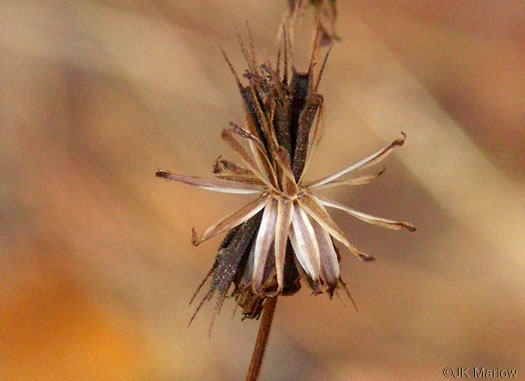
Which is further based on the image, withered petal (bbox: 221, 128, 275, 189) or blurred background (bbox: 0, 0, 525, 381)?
blurred background (bbox: 0, 0, 525, 381)

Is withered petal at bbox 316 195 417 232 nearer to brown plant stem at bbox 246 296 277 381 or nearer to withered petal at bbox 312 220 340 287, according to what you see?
withered petal at bbox 312 220 340 287

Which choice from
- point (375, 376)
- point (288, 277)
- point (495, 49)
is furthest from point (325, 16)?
point (495, 49)

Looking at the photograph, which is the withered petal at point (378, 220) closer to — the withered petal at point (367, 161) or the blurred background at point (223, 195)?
the withered petal at point (367, 161)

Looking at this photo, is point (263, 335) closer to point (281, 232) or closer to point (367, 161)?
point (281, 232)

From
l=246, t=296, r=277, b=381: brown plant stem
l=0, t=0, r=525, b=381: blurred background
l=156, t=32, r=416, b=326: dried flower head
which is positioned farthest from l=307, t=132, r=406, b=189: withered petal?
l=0, t=0, r=525, b=381: blurred background

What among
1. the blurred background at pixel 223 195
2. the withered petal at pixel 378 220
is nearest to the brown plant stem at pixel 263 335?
the withered petal at pixel 378 220

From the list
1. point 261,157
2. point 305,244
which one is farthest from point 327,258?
point 261,157
